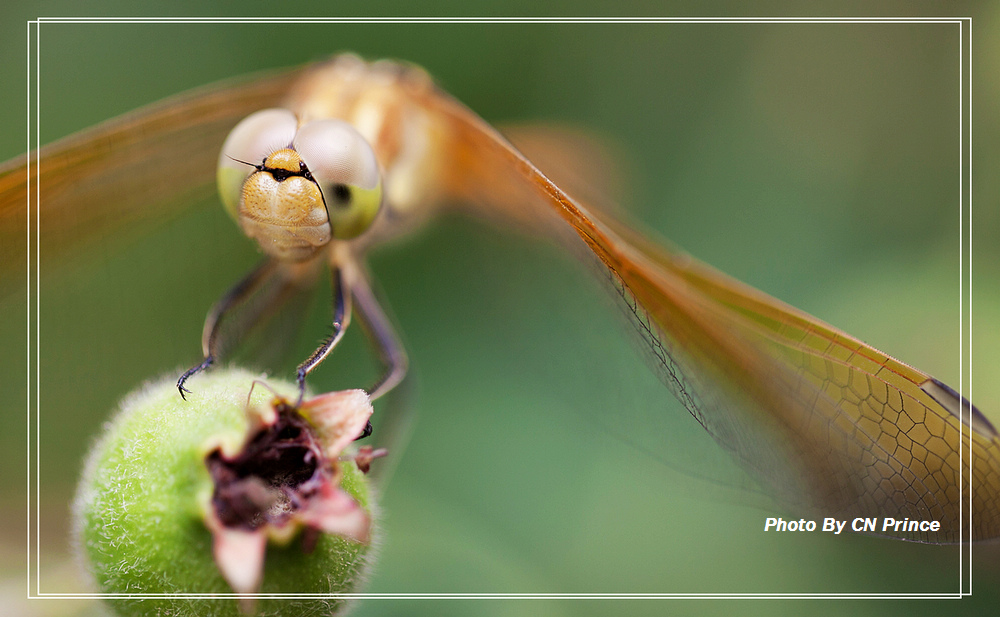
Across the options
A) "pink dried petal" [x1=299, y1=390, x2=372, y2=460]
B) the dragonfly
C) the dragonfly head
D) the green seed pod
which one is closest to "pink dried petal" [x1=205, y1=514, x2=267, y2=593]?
the green seed pod

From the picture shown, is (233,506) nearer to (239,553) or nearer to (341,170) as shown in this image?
(239,553)

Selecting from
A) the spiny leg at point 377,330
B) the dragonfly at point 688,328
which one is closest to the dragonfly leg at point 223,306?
the dragonfly at point 688,328

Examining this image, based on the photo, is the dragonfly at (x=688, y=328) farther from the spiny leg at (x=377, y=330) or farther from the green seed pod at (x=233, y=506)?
the green seed pod at (x=233, y=506)

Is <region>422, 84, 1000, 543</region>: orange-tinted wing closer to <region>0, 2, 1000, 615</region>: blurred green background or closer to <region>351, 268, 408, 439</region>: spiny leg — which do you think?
<region>0, 2, 1000, 615</region>: blurred green background

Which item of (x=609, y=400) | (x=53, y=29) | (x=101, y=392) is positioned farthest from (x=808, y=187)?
(x=53, y=29)

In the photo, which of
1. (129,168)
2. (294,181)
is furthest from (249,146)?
(129,168)
